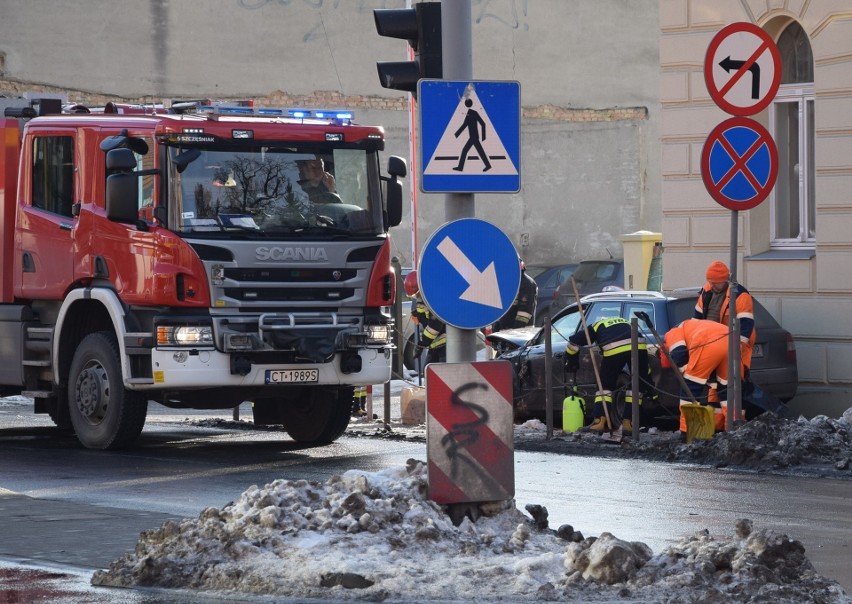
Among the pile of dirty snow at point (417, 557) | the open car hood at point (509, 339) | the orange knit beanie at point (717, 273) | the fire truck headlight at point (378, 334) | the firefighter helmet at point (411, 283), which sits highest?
the orange knit beanie at point (717, 273)

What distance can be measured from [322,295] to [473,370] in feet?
17.8

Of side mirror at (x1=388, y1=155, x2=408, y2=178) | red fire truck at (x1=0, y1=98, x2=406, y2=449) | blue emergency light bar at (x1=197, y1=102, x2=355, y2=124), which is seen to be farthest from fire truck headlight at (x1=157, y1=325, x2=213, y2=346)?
side mirror at (x1=388, y1=155, x2=408, y2=178)

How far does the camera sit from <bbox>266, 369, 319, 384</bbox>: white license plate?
43.9 ft

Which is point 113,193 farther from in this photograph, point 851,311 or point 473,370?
point 851,311

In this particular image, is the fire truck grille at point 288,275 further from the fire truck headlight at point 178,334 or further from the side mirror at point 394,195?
the side mirror at point 394,195

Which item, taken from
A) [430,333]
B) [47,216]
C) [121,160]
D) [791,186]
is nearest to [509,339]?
[430,333]

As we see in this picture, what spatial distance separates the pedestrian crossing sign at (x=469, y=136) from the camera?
833 cm

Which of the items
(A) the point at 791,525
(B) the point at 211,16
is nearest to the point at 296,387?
(A) the point at 791,525

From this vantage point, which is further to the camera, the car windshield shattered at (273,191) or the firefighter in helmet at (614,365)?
the firefighter in helmet at (614,365)

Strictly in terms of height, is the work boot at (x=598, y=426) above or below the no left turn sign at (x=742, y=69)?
below

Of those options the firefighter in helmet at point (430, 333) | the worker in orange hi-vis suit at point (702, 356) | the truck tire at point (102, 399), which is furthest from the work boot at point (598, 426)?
the truck tire at point (102, 399)

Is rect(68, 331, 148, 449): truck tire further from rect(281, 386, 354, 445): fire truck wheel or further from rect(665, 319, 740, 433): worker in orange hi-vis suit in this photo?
rect(665, 319, 740, 433): worker in orange hi-vis suit

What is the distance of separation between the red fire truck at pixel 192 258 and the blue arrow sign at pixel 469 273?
514 centimetres

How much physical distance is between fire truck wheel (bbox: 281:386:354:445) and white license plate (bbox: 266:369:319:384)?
3.06ft
